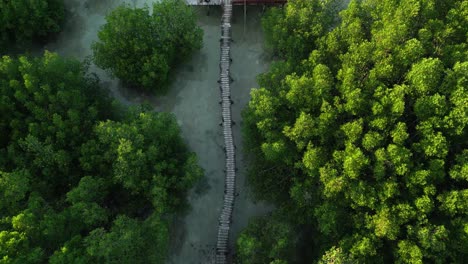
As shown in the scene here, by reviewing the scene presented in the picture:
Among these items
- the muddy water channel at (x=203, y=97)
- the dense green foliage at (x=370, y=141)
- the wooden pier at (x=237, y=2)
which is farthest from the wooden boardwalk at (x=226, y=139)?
the dense green foliage at (x=370, y=141)

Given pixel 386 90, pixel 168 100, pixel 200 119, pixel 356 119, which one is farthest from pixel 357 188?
pixel 168 100

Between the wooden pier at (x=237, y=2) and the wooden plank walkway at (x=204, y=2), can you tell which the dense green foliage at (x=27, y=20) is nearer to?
the wooden plank walkway at (x=204, y=2)

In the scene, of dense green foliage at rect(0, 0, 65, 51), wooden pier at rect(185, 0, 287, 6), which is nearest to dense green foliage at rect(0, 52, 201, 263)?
dense green foliage at rect(0, 0, 65, 51)

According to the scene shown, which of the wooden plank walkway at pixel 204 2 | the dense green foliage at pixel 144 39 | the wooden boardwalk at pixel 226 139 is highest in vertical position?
the wooden plank walkway at pixel 204 2

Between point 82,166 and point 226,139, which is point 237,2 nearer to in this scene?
point 226,139

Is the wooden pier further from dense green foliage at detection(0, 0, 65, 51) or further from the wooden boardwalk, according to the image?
dense green foliage at detection(0, 0, 65, 51)

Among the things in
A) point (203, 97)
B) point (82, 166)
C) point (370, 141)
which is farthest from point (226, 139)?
point (370, 141)

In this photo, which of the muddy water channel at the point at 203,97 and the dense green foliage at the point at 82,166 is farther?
the muddy water channel at the point at 203,97
